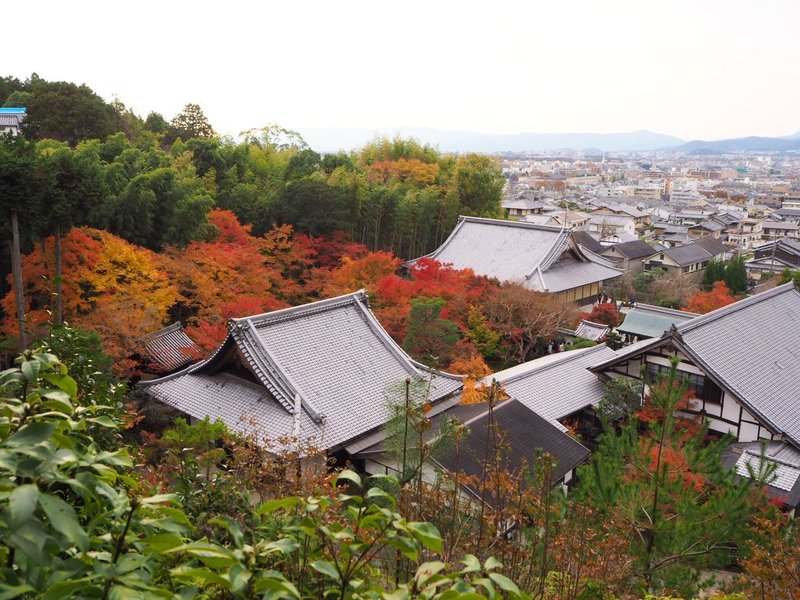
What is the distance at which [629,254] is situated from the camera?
52.7 meters

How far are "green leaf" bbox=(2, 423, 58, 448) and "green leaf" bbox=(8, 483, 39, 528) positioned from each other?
20 centimetres

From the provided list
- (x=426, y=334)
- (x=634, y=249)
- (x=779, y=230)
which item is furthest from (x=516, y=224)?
(x=779, y=230)

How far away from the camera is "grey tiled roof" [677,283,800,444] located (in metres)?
15.4

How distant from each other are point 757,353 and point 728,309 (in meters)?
1.52

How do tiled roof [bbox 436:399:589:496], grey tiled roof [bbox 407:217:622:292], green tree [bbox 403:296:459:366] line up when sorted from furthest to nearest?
grey tiled roof [bbox 407:217:622:292] < green tree [bbox 403:296:459:366] < tiled roof [bbox 436:399:589:496]

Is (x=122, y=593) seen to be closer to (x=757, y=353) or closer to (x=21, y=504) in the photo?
(x=21, y=504)

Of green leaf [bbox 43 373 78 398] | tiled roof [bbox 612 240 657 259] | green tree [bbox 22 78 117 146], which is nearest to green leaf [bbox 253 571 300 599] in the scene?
green leaf [bbox 43 373 78 398]

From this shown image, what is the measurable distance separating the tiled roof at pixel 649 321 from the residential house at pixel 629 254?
86.1 feet

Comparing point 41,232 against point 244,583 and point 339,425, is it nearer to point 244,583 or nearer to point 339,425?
point 339,425

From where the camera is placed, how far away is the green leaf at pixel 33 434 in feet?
6.29

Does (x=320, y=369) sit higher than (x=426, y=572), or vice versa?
(x=426, y=572)

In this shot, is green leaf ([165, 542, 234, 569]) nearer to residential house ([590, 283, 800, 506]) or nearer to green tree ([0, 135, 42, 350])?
residential house ([590, 283, 800, 506])

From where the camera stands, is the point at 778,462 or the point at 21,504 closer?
the point at 21,504

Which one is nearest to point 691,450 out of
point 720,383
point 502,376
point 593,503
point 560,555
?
point 593,503
